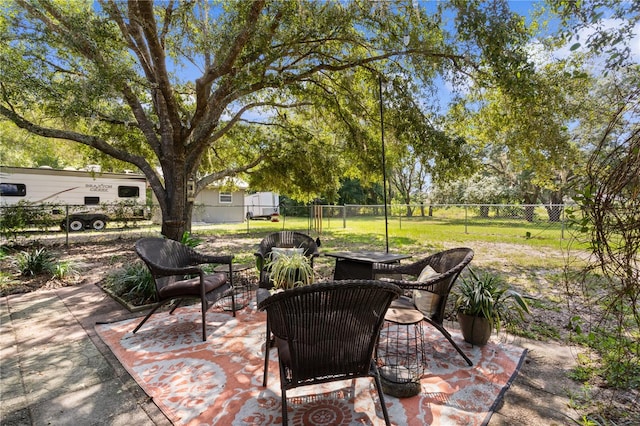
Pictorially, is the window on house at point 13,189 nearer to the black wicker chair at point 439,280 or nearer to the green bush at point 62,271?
the green bush at point 62,271

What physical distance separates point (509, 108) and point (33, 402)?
678cm

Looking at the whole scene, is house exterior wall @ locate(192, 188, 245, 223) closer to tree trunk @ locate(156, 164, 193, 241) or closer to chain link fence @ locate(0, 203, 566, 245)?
chain link fence @ locate(0, 203, 566, 245)

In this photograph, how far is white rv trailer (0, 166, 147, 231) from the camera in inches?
474

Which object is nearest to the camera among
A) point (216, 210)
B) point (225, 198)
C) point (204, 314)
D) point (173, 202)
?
point (204, 314)

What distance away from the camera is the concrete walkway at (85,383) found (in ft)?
6.41

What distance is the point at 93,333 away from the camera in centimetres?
325

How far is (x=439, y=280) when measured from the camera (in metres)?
2.44

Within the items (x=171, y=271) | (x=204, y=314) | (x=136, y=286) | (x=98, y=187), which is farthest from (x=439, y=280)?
(x=98, y=187)

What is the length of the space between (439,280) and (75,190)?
623 inches

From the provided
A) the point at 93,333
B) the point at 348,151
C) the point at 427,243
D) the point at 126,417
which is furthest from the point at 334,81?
the point at 126,417

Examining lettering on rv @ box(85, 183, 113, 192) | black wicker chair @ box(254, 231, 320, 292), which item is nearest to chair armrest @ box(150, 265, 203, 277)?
black wicker chair @ box(254, 231, 320, 292)

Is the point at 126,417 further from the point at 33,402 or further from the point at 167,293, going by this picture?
the point at 167,293

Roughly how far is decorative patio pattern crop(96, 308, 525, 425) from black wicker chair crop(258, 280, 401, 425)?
34cm

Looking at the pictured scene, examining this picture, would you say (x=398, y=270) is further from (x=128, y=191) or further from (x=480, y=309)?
(x=128, y=191)
